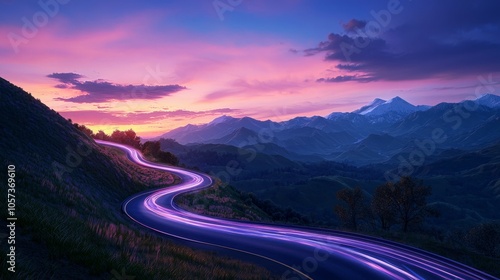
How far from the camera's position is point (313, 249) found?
24031mm

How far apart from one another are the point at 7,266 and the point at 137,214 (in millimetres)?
32465

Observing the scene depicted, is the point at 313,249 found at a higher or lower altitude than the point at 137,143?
lower

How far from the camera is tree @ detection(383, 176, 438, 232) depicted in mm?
50094

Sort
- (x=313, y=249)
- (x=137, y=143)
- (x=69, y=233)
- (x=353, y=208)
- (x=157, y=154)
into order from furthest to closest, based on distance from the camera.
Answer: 1. (x=137, y=143)
2. (x=157, y=154)
3. (x=353, y=208)
4. (x=313, y=249)
5. (x=69, y=233)

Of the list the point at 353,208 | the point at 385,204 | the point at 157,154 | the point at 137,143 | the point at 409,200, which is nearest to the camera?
the point at 409,200

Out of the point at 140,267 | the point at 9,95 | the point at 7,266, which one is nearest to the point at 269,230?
the point at 140,267

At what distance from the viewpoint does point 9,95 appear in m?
43.7

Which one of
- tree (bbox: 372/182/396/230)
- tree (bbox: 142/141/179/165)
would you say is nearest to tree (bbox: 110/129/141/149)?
tree (bbox: 142/141/179/165)

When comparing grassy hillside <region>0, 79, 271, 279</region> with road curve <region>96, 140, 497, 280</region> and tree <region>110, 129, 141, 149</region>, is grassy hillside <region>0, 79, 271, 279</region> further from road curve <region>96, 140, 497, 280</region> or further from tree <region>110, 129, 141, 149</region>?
tree <region>110, 129, 141, 149</region>

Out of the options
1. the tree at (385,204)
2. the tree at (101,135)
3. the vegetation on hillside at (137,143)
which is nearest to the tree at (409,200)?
the tree at (385,204)

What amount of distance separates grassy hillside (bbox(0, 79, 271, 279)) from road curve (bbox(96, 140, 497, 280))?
175 inches

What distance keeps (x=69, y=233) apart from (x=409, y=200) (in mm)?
53171

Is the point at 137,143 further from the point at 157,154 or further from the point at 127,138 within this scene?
the point at 157,154

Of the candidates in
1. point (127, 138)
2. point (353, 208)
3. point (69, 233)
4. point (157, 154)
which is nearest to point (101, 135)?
point (127, 138)
